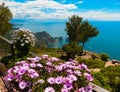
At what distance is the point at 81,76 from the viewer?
561cm

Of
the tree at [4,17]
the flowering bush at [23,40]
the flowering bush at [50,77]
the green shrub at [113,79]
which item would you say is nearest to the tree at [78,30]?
the tree at [4,17]

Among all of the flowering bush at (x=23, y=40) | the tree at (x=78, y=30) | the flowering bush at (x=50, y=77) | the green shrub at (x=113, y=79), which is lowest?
the tree at (x=78, y=30)

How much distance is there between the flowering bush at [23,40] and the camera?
43.1 feet

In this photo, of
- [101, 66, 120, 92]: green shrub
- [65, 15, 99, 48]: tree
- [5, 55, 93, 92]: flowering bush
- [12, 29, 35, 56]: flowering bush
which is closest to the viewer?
[5, 55, 93, 92]: flowering bush

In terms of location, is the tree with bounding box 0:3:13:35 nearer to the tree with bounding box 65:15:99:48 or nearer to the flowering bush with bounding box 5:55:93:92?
the tree with bounding box 65:15:99:48

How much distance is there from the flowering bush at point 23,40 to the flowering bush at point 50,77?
272 inches

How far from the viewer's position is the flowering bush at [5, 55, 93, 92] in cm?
516

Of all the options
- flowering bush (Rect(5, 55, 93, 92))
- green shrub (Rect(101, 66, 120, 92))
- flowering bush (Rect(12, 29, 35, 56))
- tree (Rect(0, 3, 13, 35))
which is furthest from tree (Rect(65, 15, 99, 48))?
flowering bush (Rect(5, 55, 93, 92))

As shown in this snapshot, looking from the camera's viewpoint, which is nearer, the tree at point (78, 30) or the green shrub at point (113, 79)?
the green shrub at point (113, 79)

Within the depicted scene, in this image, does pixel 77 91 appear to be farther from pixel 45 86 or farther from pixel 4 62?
pixel 4 62

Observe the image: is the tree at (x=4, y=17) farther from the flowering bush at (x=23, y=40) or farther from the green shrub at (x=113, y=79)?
the flowering bush at (x=23, y=40)

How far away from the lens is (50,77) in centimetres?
562

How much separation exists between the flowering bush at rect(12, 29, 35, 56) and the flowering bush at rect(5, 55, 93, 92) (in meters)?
6.92

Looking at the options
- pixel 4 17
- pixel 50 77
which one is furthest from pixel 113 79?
pixel 4 17
